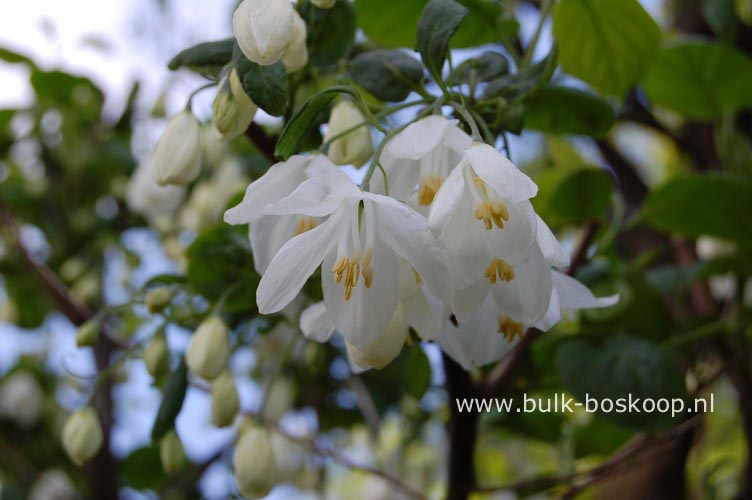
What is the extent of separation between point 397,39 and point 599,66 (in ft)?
0.85

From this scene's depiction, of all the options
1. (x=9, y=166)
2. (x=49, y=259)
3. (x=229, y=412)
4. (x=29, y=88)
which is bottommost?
(x=49, y=259)

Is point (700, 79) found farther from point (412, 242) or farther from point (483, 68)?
point (412, 242)

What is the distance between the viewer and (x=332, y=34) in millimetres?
764

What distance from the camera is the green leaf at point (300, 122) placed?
0.58 m

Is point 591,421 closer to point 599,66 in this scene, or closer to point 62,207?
point 599,66

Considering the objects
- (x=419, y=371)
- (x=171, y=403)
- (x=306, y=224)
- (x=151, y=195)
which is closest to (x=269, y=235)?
(x=306, y=224)

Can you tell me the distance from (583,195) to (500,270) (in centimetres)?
46

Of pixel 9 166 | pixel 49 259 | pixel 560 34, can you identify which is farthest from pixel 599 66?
Result: pixel 9 166

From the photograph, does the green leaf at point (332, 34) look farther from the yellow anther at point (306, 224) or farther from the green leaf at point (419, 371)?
the green leaf at point (419, 371)

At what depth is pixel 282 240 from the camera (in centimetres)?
67

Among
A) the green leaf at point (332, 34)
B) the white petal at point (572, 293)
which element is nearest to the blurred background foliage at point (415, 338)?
the green leaf at point (332, 34)

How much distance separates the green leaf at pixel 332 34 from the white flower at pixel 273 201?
0.18 m

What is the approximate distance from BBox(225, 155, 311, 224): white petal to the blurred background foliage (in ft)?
0.40

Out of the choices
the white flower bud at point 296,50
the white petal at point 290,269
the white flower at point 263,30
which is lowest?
the white petal at point 290,269
